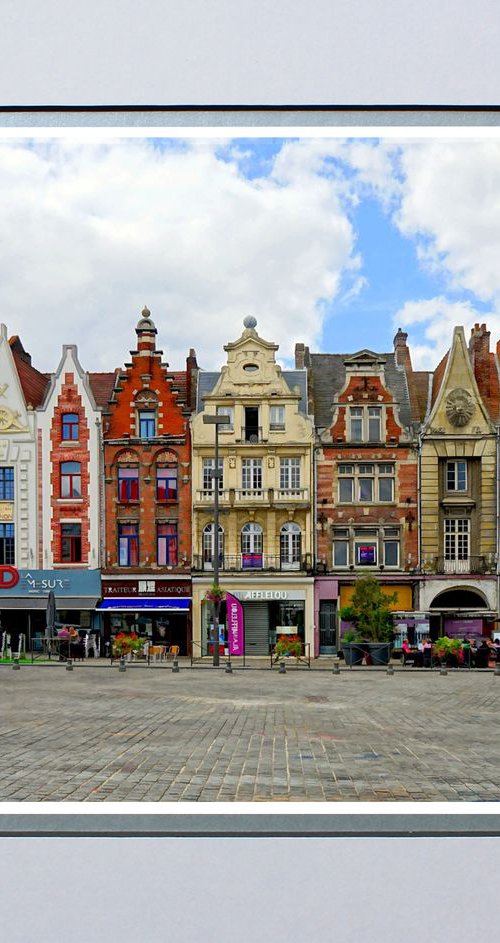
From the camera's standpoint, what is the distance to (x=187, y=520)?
7070 millimetres

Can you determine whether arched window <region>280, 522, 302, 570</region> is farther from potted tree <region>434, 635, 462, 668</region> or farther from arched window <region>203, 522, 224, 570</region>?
potted tree <region>434, 635, 462, 668</region>

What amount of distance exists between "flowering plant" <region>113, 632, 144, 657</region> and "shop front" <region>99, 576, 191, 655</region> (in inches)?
1.8

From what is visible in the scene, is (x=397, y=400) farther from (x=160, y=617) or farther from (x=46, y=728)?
(x=46, y=728)

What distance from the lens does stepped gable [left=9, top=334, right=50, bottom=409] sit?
6.10 m

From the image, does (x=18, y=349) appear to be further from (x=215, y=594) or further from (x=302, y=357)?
(x=215, y=594)

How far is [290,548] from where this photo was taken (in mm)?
7074

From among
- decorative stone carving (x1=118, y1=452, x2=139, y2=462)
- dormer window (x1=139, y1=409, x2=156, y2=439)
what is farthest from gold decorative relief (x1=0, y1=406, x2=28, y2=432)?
dormer window (x1=139, y1=409, x2=156, y2=439)

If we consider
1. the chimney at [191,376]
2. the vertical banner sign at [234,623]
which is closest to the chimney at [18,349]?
the chimney at [191,376]

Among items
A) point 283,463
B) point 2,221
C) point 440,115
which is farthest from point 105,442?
point 440,115

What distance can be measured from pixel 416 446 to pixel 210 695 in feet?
8.56

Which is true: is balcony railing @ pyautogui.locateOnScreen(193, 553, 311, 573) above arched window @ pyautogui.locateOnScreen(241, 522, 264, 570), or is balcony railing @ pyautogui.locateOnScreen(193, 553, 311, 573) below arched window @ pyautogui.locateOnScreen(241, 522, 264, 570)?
below

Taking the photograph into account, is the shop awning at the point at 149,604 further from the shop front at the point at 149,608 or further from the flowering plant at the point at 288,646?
the flowering plant at the point at 288,646

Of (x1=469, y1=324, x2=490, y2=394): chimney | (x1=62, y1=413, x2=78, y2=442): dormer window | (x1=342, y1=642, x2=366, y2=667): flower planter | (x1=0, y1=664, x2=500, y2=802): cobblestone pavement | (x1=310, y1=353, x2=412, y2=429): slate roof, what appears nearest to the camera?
(x1=0, y1=664, x2=500, y2=802): cobblestone pavement

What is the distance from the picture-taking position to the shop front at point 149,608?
22.7 feet
